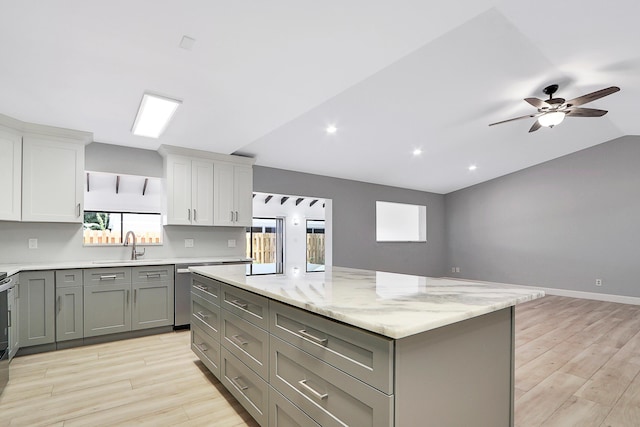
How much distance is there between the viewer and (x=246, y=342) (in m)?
1.96

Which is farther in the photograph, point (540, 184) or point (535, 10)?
point (540, 184)

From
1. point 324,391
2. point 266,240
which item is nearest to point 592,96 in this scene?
point 324,391

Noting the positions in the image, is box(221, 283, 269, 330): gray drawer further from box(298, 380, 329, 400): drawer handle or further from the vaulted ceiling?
A: the vaulted ceiling

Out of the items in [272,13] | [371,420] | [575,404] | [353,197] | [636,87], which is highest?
[636,87]

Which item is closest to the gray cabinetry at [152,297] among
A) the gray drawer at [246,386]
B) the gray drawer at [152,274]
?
the gray drawer at [152,274]

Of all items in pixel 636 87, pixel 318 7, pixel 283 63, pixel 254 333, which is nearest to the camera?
pixel 254 333

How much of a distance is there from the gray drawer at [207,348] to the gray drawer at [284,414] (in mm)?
888

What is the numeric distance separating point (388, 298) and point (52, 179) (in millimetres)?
3913

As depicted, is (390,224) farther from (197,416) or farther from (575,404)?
(197,416)

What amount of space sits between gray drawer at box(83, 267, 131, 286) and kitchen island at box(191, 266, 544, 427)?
229 centimetres

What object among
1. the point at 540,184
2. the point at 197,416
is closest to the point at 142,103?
the point at 197,416

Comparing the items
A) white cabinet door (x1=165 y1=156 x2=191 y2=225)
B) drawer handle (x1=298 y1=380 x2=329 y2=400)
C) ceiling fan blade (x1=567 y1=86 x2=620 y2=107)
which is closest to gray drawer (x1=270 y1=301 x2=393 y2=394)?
drawer handle (x1=298 y1=380 x2=329 y2=400)

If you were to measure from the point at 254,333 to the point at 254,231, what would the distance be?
773cm

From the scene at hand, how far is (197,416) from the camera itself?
2.10m
